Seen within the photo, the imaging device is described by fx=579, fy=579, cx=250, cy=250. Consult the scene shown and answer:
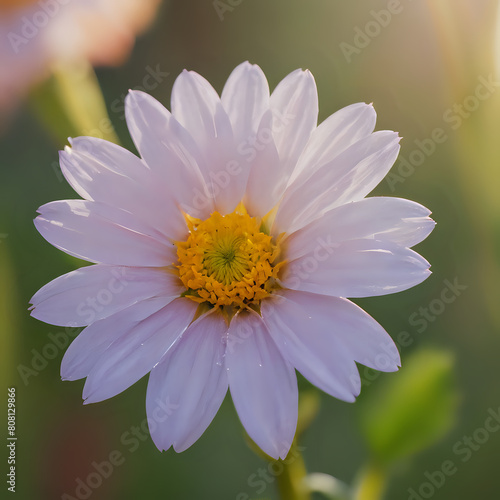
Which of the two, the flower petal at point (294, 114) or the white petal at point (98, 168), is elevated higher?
the flower petal at point (294, 114)

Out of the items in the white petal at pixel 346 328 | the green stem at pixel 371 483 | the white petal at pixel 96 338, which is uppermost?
the white petal at pixel 346 328

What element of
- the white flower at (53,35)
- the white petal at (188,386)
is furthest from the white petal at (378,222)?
the white flower at (53,35)

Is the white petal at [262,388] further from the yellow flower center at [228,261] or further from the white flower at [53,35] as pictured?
the white flower at [53,35]

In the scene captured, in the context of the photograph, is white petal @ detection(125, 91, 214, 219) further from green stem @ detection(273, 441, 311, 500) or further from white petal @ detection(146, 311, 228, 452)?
green stem @ detection(273, 441, 311, 500)

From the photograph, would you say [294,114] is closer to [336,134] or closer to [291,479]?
[336,134]

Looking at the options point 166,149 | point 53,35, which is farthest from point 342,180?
point 53,35

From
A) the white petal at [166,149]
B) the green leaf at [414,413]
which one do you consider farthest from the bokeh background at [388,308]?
the white petal at [166,149]

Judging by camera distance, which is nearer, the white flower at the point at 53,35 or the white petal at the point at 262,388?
the white petal at the point at 262,388

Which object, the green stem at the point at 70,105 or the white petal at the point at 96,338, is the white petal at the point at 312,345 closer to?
the white petal at the point at 96,338
